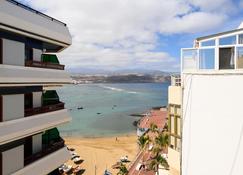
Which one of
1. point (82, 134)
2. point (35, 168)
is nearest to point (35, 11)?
point (35, 168)

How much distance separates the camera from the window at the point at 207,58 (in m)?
12.9

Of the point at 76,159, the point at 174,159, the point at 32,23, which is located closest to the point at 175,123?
the point at 174,159

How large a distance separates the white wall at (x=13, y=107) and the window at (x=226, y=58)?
9.06 metres

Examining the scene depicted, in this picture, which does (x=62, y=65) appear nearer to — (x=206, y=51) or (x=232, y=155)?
(x=206, y=51)

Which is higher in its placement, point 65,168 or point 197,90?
point 197,90

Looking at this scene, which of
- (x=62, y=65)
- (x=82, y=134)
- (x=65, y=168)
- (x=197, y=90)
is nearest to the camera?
(x=197, y=90)

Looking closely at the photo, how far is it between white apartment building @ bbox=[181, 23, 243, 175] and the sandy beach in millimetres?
39460

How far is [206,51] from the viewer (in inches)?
526

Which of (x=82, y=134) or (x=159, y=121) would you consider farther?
(x=82, y=134)

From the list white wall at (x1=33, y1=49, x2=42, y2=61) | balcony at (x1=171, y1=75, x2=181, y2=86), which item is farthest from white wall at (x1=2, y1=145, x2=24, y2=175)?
balcony at (x1=171, y1=75, x2=181, y2=86)

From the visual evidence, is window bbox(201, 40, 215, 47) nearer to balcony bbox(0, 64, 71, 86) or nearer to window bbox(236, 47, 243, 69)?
window bbox(236, 47, 243, 69)

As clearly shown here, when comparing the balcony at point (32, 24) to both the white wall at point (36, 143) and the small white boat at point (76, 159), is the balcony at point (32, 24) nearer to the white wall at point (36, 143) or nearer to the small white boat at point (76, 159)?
the white wall at point (36, 143)

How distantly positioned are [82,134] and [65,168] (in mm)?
39436

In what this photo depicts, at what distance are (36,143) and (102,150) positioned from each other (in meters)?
50.2
